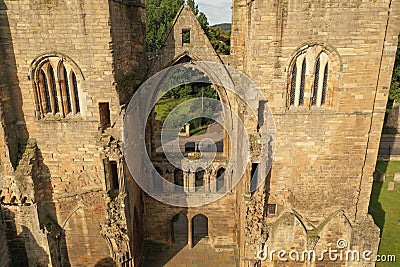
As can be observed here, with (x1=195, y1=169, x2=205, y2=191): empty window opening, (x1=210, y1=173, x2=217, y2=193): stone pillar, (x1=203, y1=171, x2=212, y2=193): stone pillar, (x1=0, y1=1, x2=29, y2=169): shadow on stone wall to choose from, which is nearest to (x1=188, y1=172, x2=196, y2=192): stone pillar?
(x1=195, y1=169, x2=205, y2=191): empty window opening

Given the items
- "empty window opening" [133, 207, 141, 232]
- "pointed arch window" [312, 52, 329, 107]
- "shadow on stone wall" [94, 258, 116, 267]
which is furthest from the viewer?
"empty window opening" [133, 207, 141, 232]

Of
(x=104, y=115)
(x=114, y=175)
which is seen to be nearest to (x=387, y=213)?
(x=114, y=175)

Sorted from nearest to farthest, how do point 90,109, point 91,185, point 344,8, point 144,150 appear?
point 344,8 < point 90,109 < point 91,185 < point 144,150

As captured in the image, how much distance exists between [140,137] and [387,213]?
13.9m

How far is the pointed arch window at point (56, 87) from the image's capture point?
33.9 ft

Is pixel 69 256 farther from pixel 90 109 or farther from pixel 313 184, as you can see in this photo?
pixel 313 184

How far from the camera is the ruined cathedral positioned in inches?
384

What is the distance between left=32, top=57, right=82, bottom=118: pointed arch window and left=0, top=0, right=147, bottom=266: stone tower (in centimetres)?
3

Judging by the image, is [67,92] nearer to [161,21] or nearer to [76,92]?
[76,92]

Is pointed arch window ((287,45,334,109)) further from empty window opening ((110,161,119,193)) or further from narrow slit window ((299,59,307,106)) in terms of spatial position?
empty window opening ((110,161,119,193))

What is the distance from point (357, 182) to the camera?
36.6ft

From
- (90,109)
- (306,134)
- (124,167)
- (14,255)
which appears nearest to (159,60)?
(90,109)

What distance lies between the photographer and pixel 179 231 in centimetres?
1536

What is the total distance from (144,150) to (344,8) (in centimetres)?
859
